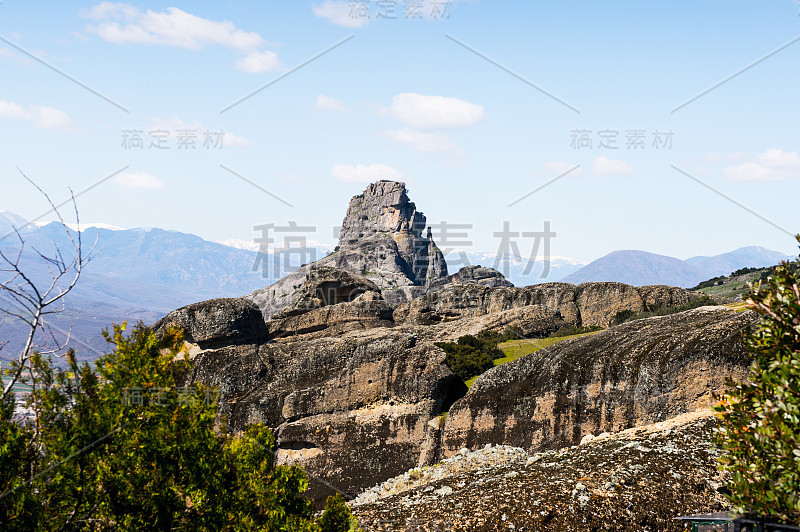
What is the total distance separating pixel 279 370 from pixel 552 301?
26.4m

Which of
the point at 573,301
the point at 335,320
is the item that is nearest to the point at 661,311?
the point at 573,301

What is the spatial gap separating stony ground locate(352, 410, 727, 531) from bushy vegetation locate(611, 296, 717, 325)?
26.6 metres

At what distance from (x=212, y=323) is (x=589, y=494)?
33210 mm

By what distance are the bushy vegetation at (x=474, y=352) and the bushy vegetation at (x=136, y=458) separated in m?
19.4

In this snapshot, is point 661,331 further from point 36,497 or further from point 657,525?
point 36,497

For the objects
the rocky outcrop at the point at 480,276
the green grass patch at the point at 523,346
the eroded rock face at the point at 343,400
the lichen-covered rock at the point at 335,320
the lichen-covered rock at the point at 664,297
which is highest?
the rocky outcrop at the point at 480,276

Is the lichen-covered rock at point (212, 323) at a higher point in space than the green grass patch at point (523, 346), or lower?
higher

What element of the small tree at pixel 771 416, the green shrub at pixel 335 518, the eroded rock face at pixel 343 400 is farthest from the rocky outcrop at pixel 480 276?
the small tree at pixel 771 416

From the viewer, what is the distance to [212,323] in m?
42.7

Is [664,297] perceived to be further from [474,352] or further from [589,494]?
[589,494]

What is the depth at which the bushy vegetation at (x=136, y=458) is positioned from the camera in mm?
10734

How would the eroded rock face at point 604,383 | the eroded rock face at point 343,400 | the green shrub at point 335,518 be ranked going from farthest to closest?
the eroded rock face at point 343,400, the eroded rock face at point 604,383, the green shrub at point 335,518

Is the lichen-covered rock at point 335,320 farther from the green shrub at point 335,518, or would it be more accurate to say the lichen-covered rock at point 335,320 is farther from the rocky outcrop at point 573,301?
the green shrub at point 335,518

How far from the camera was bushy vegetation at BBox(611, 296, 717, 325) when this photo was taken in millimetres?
42719
